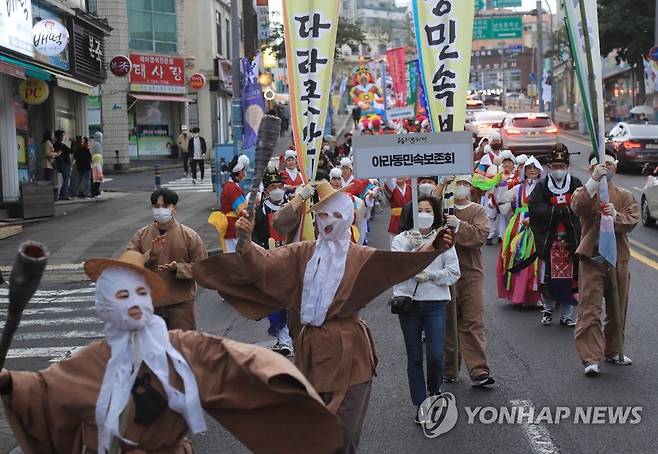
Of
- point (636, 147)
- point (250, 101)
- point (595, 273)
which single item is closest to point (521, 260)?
point (595, 273)

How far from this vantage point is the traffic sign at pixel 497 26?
165ft

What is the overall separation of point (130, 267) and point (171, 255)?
129 inches

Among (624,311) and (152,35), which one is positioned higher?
(152,35)

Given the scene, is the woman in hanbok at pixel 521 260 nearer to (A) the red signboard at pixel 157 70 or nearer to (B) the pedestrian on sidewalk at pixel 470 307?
(B) the pedestrian on sidewalk at pixel 470 307

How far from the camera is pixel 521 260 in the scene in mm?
11547

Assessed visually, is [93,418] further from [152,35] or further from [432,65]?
[152,35]

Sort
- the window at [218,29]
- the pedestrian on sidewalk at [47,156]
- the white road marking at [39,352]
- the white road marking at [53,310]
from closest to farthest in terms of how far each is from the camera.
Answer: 1. the white road marking at [39,352]
2. the white road marking at [53,310]
3. the pedestrian on sidewalk at [47,156]
4. the window at [218,29]

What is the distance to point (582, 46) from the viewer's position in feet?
27.0

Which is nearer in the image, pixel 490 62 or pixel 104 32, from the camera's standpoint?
pixel 104 32

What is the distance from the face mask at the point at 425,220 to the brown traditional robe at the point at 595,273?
170 cm

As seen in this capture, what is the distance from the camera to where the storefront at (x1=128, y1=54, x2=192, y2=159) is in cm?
3953

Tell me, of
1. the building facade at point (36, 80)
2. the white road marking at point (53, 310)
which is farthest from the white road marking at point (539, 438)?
the building facade at point (36, 80)

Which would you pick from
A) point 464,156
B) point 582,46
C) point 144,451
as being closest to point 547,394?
point 464,156

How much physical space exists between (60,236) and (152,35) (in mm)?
23436
